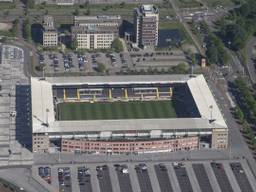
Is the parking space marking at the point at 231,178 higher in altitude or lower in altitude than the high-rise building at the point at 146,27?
lower

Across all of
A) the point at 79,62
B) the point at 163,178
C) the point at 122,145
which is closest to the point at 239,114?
the point at 122,145

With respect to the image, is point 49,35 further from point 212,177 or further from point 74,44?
point 212,177

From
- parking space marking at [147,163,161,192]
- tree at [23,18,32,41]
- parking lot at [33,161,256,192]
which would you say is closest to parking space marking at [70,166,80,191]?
parking lot at [33,161,256,192]

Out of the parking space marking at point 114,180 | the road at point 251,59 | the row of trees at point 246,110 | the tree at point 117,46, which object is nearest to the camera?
the parking space marking at point 114,180

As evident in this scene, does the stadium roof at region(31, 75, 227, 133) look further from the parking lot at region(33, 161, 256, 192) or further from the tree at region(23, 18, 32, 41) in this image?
the tree at region(23, 18, 32, 41)

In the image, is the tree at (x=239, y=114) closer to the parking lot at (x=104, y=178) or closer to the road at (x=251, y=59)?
the road at (x=251, y=59)

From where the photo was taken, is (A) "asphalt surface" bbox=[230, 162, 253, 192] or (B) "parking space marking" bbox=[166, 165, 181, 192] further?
(A) "asphalt surface" bbox=[230, 162, 253, 192]

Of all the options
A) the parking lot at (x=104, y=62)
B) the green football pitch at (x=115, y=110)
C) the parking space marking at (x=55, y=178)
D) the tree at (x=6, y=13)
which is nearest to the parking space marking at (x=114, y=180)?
the parking space marking at (x=55, y=178)
